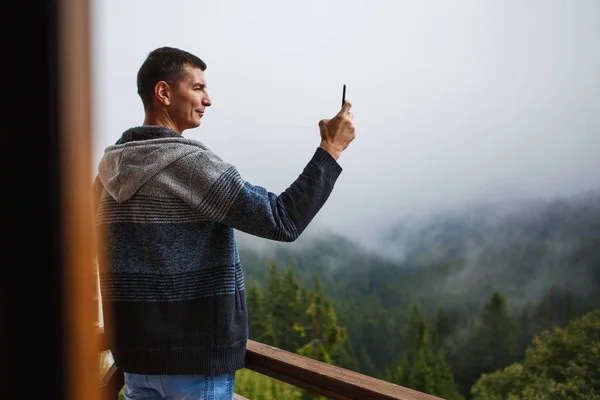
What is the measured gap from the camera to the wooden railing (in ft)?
3.05

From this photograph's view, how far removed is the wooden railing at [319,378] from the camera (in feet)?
3.05

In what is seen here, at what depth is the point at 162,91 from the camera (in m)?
0.93

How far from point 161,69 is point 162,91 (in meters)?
0.04

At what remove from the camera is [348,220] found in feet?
18.6

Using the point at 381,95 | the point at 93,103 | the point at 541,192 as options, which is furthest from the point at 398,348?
the point at 93,103

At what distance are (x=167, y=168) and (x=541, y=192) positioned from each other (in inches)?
231

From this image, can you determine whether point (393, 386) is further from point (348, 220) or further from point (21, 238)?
point (348, 220)

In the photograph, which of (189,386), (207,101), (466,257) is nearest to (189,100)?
(207,101)

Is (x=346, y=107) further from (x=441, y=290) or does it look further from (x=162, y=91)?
(x=441, y=290)

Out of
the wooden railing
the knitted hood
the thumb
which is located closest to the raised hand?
the thumb

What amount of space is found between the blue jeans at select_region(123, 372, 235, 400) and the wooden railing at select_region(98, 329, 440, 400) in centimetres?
19

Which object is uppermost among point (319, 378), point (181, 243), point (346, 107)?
point (346, 107)

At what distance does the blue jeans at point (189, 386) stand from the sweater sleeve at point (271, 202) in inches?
11.8

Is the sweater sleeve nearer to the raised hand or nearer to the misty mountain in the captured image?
the raised hand
